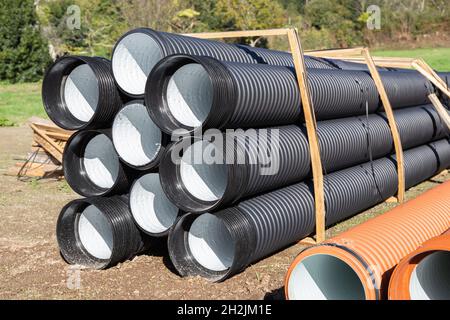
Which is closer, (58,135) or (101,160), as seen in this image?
(101,160)

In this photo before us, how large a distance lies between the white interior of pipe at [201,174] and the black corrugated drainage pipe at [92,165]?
791 mm

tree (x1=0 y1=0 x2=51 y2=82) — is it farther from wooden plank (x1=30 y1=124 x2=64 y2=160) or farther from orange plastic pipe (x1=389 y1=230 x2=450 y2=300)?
orange plastic pipe (x1=389 y1=230 x2=450 y2=300)

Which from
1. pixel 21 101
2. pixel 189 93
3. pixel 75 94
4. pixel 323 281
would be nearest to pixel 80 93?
pixel 75 94

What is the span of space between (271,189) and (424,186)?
5241mm

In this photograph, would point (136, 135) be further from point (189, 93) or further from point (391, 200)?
point (391, 200)

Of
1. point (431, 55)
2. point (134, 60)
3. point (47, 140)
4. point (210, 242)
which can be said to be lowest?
point (431, 55)

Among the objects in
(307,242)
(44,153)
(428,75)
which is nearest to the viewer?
(307,242)

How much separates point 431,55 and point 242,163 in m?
37.5

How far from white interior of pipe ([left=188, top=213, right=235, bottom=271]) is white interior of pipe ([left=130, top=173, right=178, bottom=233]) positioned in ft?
1.24

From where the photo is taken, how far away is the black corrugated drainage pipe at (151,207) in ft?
19.0

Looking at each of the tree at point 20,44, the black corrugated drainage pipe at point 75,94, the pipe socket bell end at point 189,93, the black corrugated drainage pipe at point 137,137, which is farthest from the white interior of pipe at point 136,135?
the tree at point 20,44

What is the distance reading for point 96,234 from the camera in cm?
613
